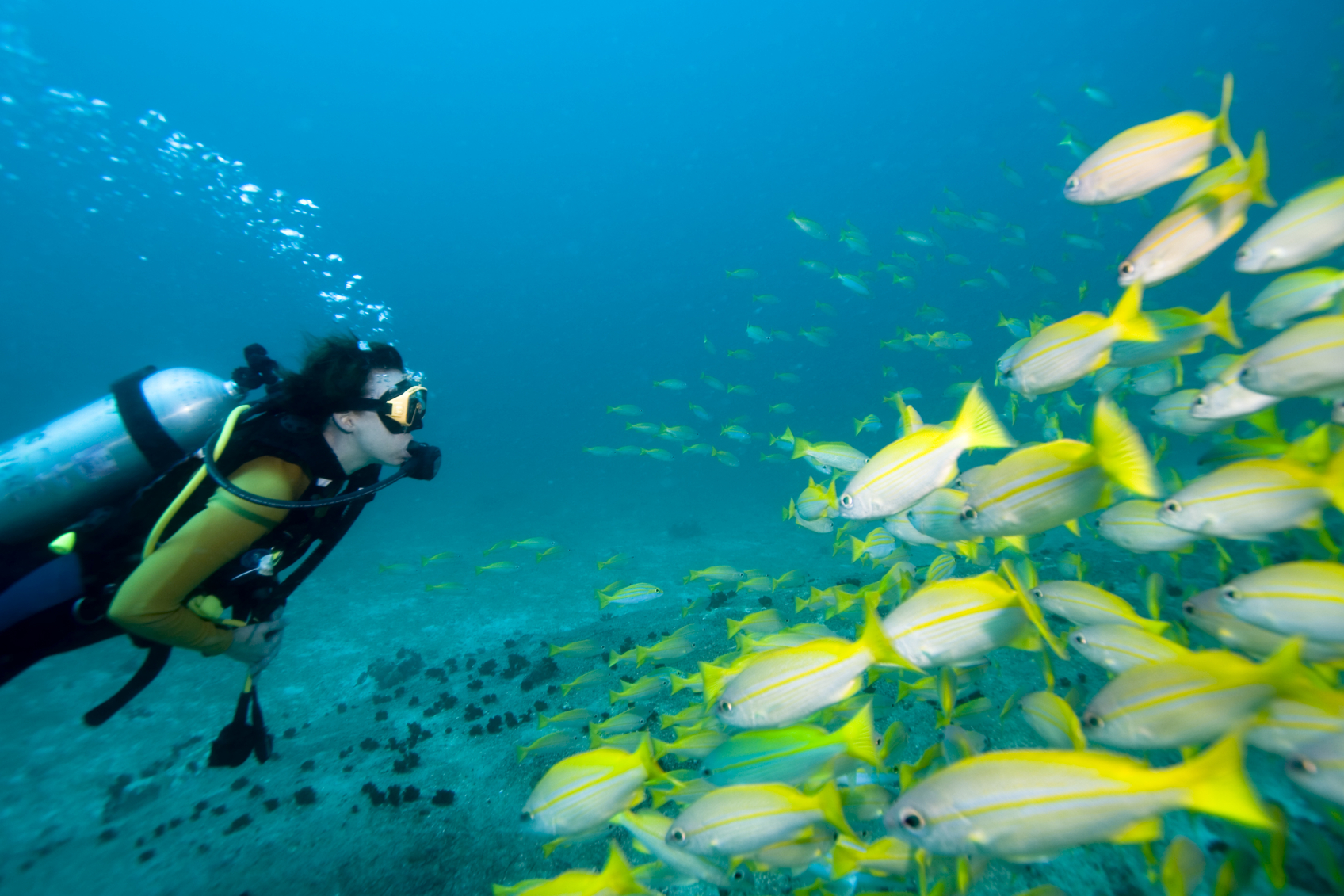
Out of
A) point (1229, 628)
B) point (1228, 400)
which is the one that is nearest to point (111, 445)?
point (1229, 628)

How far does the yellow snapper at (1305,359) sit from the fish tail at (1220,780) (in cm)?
196

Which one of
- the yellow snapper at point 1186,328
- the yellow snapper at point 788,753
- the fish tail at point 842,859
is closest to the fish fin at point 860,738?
the yellow snapper at point 788,753

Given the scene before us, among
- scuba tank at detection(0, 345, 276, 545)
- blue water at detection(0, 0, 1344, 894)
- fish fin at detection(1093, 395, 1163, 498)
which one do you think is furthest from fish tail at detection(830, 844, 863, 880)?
blue water at detection(0, 0, 1344, 894)

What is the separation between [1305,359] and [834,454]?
330 cm

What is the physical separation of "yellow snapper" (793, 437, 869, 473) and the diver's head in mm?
3719

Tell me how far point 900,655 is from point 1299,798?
3.33m

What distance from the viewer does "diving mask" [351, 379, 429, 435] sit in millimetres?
3236

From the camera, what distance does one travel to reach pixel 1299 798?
3.09 metres

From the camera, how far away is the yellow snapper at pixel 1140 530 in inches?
128

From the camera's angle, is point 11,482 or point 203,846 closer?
point 11,482

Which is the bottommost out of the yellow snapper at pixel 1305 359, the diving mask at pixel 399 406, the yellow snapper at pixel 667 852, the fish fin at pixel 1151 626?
the yellow snapper at pixel 667 852

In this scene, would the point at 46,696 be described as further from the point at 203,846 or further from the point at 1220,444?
the point at 1220,444

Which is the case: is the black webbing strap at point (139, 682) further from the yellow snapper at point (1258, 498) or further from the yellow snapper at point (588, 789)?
the yellow snapper at point (1258, 498)

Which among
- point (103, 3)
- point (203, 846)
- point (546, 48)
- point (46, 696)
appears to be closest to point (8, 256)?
point (103, 3)
